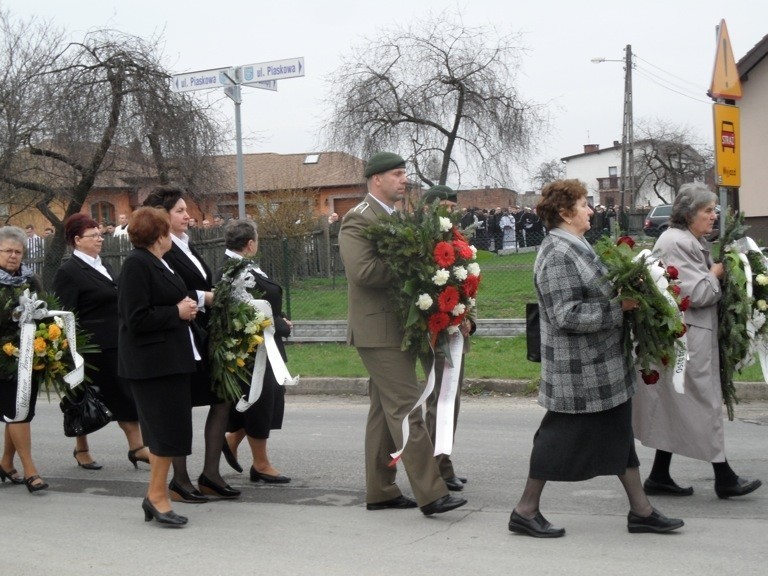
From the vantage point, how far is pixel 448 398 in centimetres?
639

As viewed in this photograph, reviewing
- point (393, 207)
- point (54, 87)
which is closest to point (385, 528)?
point (393, 207)

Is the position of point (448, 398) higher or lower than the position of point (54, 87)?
lower

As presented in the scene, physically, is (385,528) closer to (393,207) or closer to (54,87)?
(393,207)

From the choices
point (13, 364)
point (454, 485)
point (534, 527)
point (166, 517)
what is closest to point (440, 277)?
point (534, 527)

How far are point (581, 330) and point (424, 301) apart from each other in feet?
2.99

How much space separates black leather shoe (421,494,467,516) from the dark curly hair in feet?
5.42

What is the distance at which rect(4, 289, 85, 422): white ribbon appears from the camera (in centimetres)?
727

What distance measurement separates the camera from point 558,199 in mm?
5707

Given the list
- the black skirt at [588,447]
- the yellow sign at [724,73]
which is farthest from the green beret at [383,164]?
the yellow sign at [724,73]

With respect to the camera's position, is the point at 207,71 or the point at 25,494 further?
the point at 207,71

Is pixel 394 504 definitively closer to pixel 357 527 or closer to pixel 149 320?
pixel 357 527

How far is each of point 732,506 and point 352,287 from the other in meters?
2.56

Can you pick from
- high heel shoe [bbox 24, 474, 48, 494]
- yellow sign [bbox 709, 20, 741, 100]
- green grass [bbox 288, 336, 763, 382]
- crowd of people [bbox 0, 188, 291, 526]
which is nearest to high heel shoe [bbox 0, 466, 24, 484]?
crowd of people [bbox 0, 188, 291, 526]

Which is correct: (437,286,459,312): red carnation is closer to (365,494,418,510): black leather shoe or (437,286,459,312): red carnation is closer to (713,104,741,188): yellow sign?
(365,494,418,510): black leather shoe
